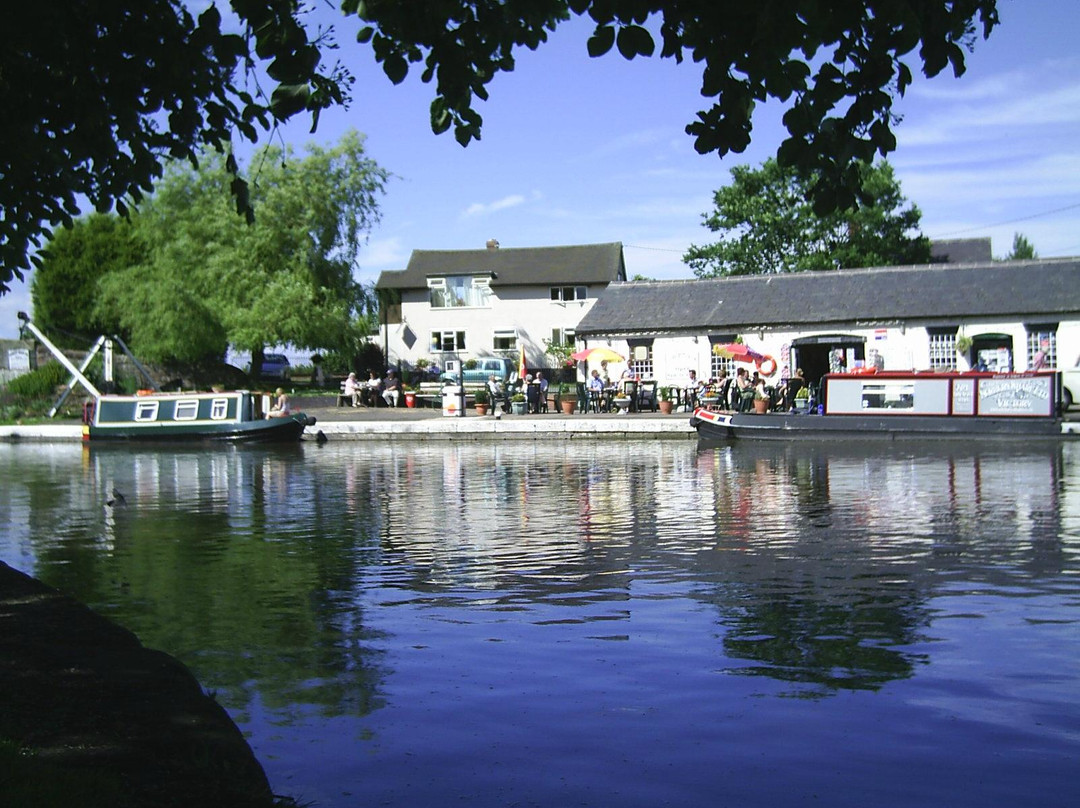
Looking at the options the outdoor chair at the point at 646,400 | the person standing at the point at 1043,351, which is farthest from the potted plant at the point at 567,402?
the person standing at the point at 1043,351

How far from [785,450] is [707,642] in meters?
18.8

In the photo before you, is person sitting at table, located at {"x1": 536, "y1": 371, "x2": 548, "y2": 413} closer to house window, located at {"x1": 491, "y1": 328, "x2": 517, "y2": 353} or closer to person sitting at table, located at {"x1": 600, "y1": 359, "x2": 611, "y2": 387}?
person sitting at table, located at {"x1": 600, "y1": 359, "x2": 611, "y2": 387}

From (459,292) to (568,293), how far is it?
223 inches

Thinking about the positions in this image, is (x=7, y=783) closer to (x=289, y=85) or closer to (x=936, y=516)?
(x=289, y=85)

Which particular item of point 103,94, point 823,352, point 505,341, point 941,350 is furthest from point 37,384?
point 103,94

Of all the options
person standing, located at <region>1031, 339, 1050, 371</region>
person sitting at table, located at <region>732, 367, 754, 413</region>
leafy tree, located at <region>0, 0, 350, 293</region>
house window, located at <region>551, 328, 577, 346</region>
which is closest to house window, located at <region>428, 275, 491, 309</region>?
house window, located at <region>551, 328, 577, 346</region>

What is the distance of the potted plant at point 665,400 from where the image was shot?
35.3 m

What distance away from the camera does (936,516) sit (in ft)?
45.9

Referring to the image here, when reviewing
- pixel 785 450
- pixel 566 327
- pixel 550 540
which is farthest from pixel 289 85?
pixel 566 327

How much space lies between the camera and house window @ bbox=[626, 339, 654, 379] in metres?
41.1

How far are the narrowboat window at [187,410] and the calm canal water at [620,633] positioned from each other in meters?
15.8

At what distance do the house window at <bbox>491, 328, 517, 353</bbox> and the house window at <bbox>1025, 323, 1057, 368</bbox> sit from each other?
2751 centimetres

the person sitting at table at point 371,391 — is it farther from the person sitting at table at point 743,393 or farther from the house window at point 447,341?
the house window at point 447,341

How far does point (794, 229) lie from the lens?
55500 mm
